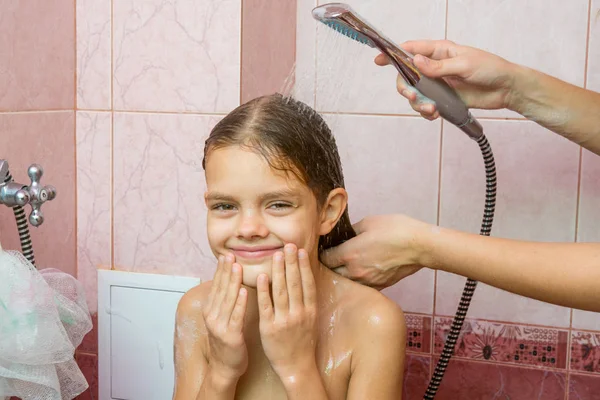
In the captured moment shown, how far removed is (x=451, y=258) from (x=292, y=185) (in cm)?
26

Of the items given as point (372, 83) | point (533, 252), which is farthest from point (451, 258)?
point (372, 83)

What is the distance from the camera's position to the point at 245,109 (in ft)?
3.99

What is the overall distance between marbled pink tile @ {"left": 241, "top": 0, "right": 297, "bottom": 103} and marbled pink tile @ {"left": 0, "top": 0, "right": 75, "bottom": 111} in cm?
42

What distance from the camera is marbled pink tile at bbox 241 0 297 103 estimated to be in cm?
167

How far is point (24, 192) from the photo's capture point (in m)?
1.33

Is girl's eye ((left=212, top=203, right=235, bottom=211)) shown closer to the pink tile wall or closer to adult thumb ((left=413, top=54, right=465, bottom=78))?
adult thumb ((left=413, top=54, right=465, bottom=78))

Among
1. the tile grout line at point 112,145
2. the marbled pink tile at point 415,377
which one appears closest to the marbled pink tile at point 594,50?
the marbled pink tile at point 415,377

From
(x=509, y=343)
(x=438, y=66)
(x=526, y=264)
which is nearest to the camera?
(x=526, y=264)

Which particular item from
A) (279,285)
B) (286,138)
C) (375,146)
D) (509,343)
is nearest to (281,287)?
(279,285)

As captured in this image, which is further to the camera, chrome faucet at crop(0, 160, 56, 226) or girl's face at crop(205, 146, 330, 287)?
chrome faucet at crop(0, 160, 56, 226)

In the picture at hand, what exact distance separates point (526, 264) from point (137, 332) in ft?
3.35

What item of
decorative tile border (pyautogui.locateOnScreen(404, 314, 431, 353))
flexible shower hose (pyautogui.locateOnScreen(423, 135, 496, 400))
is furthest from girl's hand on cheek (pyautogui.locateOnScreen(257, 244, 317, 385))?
decorative tile border (pyautogui.locateOnScreen(404, 314, 431, 353))

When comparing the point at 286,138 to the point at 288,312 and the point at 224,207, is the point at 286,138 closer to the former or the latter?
the point at 224,207

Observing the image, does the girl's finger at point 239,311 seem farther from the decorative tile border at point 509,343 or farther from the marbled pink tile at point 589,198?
the marbled pink tile at point 589,198
